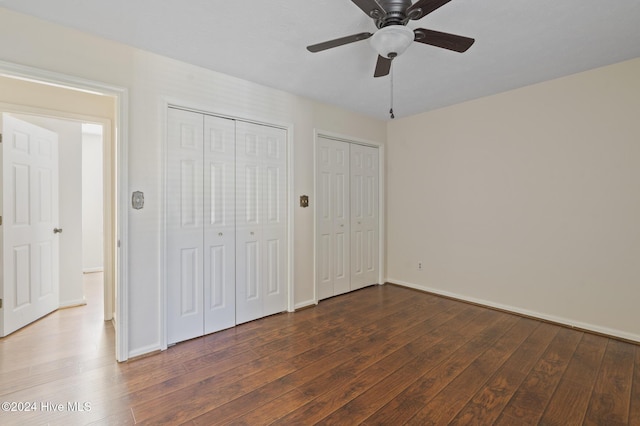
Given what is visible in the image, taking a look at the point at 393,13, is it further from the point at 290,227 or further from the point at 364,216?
the point at 364,216

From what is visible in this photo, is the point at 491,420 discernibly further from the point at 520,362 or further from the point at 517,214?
the point at 517,214

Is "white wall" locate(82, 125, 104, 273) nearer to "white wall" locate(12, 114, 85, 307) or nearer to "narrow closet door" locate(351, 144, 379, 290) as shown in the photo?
"white wall" locate(12, 114, 85, 307)

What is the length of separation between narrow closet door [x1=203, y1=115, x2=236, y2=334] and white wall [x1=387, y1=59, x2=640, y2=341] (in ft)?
8.72

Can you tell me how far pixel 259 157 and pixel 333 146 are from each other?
1168 mm

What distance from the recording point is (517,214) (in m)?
3.28

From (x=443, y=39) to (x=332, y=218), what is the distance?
97.5 inches

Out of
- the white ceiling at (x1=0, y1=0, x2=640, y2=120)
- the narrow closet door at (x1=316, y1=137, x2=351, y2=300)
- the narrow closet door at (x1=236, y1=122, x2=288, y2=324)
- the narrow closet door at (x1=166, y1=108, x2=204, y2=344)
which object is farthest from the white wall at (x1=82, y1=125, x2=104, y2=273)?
the narrow closet door at (x1=316, y1=137, x2=351, y2=300)

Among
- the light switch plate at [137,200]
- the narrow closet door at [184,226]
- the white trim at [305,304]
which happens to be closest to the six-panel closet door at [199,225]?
the narrow closet door at [184,226]

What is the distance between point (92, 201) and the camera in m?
5.52

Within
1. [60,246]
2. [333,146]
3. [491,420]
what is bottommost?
[491,420]

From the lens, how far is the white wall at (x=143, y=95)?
78.6 inches

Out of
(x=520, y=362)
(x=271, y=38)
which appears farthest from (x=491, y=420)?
(x=271, y=38)

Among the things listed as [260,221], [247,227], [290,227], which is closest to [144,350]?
[247,227]

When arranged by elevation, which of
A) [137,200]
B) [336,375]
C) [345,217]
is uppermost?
[137,200]
